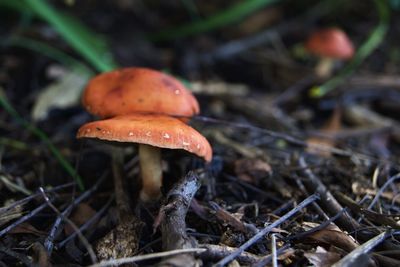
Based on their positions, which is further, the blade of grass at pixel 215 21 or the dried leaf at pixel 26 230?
the blade of grass at pixel 215 21

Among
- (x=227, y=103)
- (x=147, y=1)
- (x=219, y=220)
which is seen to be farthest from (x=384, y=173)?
(x=147, y=1)

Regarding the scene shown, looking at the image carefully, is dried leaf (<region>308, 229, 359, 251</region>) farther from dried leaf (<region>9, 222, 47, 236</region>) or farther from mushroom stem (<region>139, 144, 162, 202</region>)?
dried leaf (<region>9, 222, 47, 236</region>)

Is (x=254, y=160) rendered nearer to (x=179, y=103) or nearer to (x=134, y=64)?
(x=179, y=103)

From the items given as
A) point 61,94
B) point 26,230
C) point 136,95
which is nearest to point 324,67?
point 61,94

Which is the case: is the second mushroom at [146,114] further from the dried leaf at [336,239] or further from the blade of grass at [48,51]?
the blade of grass at [48,51]

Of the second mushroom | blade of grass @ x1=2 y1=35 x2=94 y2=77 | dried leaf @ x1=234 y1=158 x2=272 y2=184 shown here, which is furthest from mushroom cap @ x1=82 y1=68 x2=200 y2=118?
blade of grass @ x1=2 y1=35 x2=94 y2=77

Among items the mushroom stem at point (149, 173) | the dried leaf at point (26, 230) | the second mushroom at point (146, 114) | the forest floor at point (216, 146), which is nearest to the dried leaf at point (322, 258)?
the forest floor at point (216, 146)

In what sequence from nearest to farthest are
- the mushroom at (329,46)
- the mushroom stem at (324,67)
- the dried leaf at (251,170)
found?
the dried leaf at (251,170)
the mushroom stem at (324,67)
the mushroom at (329,46)
